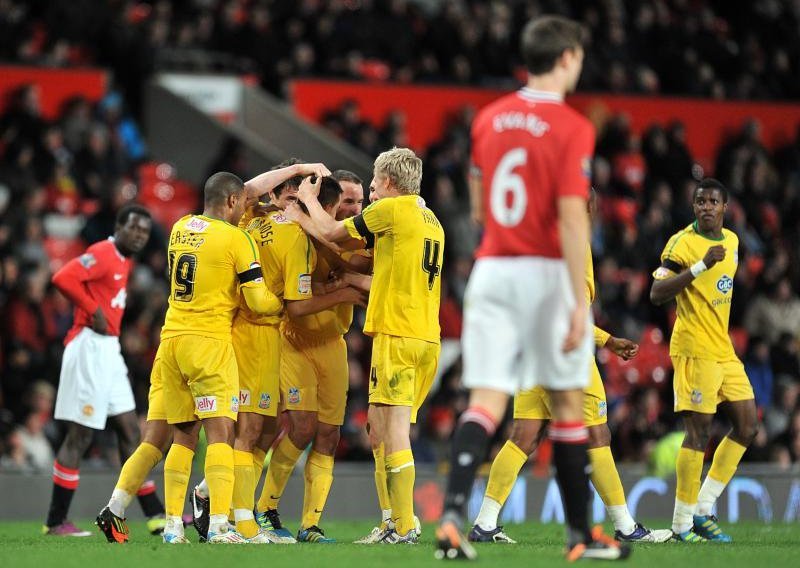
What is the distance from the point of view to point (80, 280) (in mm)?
10430

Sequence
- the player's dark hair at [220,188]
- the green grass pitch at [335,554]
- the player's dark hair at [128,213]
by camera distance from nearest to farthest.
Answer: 1. the green grass pitch at [335,554]
2. the player's dark hair at [220,188]
3. the player's dark hair at [128,213]

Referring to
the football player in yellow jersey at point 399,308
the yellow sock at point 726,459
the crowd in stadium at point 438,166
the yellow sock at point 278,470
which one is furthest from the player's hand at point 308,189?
the crowd in stadium at point 438,166

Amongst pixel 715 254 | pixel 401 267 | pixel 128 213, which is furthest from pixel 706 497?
pixel 128 213

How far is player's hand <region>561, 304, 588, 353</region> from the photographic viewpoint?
6430mm

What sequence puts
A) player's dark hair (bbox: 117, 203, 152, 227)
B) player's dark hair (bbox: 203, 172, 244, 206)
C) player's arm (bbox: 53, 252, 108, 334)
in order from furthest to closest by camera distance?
player's dark hair (bbox: 117, 203, 152, 227) → player's arm (bbox: 53, 252, 108, 334) → player's dark hair (bbox: 203, 172, 244, 206)

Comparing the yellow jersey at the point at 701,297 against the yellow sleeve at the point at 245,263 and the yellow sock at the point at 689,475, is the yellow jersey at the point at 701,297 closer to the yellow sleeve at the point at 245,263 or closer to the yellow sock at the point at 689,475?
the yellow sock at the point at 689,475

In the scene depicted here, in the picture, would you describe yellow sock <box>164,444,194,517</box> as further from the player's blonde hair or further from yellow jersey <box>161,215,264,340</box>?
the player's blonde hair

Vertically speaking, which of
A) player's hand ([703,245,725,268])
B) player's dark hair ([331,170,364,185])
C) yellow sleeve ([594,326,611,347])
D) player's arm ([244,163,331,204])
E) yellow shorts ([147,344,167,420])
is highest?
player's dark hair ([331,170,364,185])

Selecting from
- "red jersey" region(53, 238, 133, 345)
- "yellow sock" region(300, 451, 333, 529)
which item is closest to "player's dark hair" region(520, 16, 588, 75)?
"yellow sock" region(300, 451, 333, 529)

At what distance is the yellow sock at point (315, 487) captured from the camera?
369 inches

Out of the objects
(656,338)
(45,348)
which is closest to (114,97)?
(45,348)

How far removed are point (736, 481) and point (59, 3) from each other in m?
11.2

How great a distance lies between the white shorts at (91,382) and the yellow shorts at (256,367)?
1.98m

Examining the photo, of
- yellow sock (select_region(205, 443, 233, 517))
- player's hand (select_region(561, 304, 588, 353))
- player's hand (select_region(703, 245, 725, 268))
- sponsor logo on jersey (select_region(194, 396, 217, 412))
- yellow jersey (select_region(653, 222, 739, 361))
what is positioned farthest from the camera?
yellow jersey (select_region(653, 222, 739, 361))
